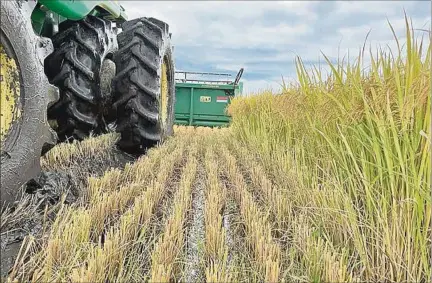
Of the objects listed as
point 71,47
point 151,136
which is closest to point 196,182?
point 151,136

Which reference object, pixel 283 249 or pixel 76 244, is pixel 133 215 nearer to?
pixel 76 244

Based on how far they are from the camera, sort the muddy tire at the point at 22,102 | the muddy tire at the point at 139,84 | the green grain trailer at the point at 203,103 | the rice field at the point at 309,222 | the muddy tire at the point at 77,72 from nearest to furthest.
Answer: the rice field at the point at 309,222 < the muddy tire at the point at 22,102 < the muddy tire at the point at 77,72 < the muddy tire at the point at 139,84 < the green grain trailer at the point at 203,103

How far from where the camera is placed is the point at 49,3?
2.55 meters

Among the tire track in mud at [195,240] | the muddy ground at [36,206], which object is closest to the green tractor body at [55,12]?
the muddy ground at [36,206]

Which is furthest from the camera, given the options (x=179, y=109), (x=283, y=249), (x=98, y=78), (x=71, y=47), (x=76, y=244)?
(x=179, y=109)

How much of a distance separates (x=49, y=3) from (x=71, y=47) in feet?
2.33

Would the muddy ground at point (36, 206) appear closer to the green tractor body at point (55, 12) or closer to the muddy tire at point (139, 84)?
the muddy tire at point (139, 84)

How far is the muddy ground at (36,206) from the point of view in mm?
1838

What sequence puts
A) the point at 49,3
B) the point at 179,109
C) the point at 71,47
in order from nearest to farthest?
1. the point at 49,3
2. the point at 71,47
3. the point at 179,109

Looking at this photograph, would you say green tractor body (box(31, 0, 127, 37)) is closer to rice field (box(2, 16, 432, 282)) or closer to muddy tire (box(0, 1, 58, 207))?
muddy tire (box(0, 1, 58, 207))

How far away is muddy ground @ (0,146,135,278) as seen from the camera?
6.03 ft

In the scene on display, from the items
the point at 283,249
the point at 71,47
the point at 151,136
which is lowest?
the point at 283,249

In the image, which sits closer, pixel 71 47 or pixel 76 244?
pixel 76 244

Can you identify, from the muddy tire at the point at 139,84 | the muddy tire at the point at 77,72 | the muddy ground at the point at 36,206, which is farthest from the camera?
the muddy tire at the point at 139,84
